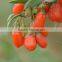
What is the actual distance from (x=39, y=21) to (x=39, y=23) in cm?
1

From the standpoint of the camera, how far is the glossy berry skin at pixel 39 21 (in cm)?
95

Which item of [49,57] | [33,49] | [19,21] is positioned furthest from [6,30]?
[49,57]

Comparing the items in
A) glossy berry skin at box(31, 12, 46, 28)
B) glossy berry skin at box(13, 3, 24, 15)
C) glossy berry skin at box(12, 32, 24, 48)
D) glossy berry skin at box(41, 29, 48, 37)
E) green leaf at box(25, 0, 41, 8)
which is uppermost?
green leaf at box(25, 0, 41, 8)

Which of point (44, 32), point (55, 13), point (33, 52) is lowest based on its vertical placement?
point (33, 52)

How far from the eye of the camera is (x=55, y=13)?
94cm

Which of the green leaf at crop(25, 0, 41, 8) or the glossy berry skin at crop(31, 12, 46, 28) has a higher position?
the green leaf at crop(25, 0, 41, 8)

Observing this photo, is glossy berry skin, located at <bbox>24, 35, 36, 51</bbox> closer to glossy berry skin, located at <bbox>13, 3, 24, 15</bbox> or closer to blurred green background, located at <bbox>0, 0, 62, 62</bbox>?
blurred green background, located at <bbox>0, 0, 62, 62</bbox>

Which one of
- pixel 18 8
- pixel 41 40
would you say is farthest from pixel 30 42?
pixel 18 8

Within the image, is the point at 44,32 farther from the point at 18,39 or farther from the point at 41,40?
the point at 18,39

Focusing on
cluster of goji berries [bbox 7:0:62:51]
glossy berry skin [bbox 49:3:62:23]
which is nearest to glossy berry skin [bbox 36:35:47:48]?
cluster of goji berries [bbox 7:0:62:51]

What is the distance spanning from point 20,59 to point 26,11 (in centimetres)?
29

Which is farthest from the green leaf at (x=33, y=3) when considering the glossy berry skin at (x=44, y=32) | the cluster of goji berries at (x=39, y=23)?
the glossy berry skin at (x=44, y=32)

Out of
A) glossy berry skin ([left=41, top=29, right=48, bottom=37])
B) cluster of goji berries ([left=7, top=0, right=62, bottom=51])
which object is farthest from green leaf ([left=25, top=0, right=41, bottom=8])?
glossy berry skin ([left=41, top=29, right=48, bottom=37])

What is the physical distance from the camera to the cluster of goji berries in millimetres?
942
